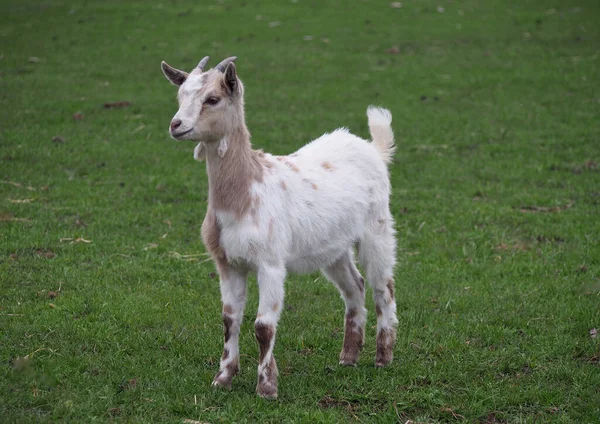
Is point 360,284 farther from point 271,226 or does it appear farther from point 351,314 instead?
point 271,226

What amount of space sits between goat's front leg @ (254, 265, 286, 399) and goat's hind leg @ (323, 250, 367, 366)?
0.92m

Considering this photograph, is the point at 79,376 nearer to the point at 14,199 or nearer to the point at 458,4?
the point at 14,199

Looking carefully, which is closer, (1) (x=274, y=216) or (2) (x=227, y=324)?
(1) (x=274, y=216)

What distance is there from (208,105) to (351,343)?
2141mm

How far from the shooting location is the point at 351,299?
6211 mm

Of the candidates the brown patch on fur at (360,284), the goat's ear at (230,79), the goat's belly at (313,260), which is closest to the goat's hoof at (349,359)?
the brown patch on fur at (360,284)

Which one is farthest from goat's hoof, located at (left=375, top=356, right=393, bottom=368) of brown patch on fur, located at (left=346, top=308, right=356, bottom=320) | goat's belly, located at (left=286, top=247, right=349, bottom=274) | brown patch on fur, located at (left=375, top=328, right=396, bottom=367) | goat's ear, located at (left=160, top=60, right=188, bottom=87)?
goat's ear, located at (left=160, top=60, right=188, bottom=87)

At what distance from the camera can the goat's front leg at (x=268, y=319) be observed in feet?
17.3

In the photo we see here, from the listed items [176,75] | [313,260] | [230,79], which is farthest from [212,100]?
[313,260]

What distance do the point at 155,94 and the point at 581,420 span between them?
1065 centimetres

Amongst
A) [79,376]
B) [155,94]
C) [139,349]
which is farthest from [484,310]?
[155,94]

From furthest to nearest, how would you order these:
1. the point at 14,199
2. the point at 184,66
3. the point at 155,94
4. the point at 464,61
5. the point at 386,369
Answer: the point at 464,61 → the point at 184,66 → the point at 155,94 → the point at 14,199 → the point at 386,369

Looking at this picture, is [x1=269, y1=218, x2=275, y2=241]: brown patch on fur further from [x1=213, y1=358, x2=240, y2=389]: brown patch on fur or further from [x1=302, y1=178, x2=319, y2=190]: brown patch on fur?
[x1=213, y1=358, x2=240, y2=389]: brown patch on fur

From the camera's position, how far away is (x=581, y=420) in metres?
5.19
